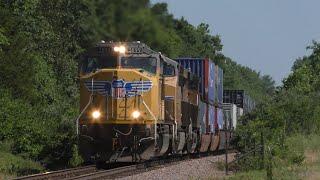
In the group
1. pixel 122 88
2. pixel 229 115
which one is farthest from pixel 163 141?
pixel 229 115

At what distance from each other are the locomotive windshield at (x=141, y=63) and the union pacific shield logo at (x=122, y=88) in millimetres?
544

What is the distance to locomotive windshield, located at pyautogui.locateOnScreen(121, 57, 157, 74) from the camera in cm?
2202

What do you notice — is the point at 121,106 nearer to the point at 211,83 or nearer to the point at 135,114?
the point at 135,114

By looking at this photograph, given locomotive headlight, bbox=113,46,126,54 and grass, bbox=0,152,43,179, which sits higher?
locomotive headlight, bbox=113,46,126,54

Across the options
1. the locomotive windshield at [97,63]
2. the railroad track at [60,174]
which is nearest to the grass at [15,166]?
the railroad track at [60,174]

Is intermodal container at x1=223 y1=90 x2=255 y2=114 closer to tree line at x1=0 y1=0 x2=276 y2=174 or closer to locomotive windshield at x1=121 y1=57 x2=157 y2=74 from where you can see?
tree line at x1=0 y1=0 x2=276 y2=174

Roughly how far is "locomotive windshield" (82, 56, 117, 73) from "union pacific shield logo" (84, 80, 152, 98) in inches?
21.9

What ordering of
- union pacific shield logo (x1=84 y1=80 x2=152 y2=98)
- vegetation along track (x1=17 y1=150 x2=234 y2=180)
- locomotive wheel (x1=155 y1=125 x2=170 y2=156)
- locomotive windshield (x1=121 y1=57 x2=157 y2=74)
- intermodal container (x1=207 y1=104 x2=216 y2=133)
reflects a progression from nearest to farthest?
vegetation along track (x1=17 y1=150 x2=234 y2=180) → union pacific shield logo (x1=84 y1=80 x2=152 y2=98) → locomotive windshield (x1=121 y1=57 x2=157 y2=74) → locomotive wheel (x1=155 y1=125 x2=170 y2=156) → intermodal container (x1=207 y1=104 x2=216 y2=133)

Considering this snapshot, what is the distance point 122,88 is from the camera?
2183 centimetres

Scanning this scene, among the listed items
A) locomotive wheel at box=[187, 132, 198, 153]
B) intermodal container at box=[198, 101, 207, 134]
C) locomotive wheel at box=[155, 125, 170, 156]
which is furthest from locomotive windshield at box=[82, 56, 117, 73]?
intermodal container at box=[198, 101, 207, 134]

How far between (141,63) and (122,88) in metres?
1.13

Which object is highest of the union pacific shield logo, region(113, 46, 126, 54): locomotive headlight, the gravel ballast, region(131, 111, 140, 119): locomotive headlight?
region(113, 46, 126, 54): locomotive headlight

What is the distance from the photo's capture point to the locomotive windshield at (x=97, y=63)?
22.0 metres

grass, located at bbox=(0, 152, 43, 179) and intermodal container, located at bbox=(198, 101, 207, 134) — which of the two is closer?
grass, located at bbox=(0, 152, 43, 179)
